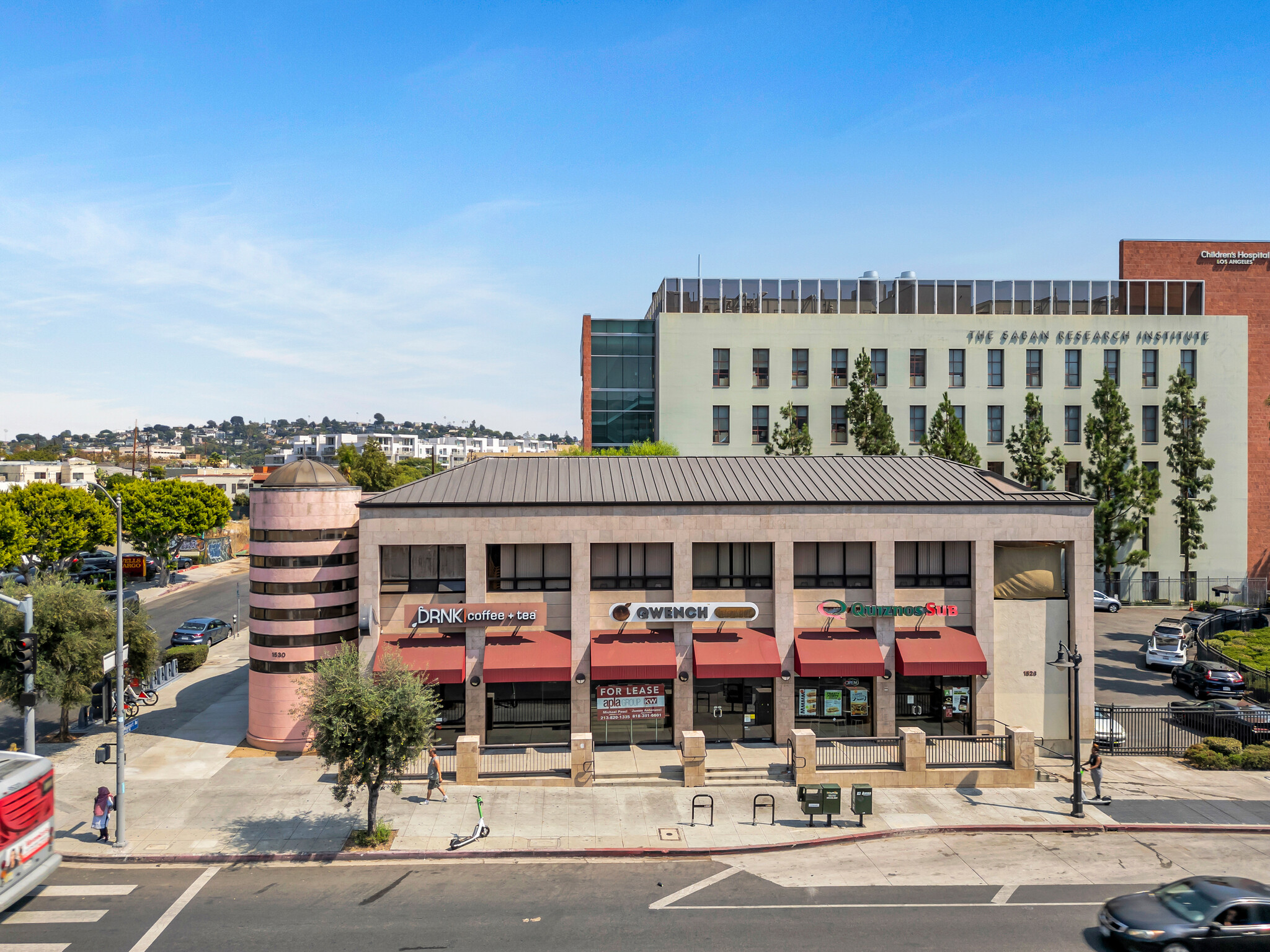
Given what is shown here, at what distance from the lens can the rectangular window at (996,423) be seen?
6331cm

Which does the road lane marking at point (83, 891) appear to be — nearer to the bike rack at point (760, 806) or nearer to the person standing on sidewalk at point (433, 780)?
the person standing on sidewalk at point (433, 780)

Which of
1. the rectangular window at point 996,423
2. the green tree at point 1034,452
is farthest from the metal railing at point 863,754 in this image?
the rectangular window at point 996,423

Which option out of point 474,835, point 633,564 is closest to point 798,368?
point 633,564

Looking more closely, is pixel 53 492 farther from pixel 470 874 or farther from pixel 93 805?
pixel 470 874

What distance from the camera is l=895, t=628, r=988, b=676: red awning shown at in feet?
96.2

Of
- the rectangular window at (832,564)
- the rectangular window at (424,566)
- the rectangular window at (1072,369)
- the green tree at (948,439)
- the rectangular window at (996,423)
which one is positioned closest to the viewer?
the rectangular window at (424,566)

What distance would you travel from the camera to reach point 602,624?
30047 mm

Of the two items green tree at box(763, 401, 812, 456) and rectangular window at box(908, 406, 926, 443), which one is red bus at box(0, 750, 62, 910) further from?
rectangular window at box(908, 406, 926, 443)

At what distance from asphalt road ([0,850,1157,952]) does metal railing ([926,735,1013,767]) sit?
7.36m

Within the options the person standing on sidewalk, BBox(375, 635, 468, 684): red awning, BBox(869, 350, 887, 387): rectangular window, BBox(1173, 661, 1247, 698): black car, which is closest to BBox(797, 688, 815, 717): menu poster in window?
BBox(375, 635, 468, 684): red awning

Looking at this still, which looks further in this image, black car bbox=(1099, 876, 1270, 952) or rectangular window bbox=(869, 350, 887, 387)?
rectangular window bbox=(869, 350, 887, 387)

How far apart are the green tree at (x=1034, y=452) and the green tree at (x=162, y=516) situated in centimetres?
6940

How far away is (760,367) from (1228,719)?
38429 mm

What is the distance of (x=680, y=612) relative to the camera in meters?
29.7
